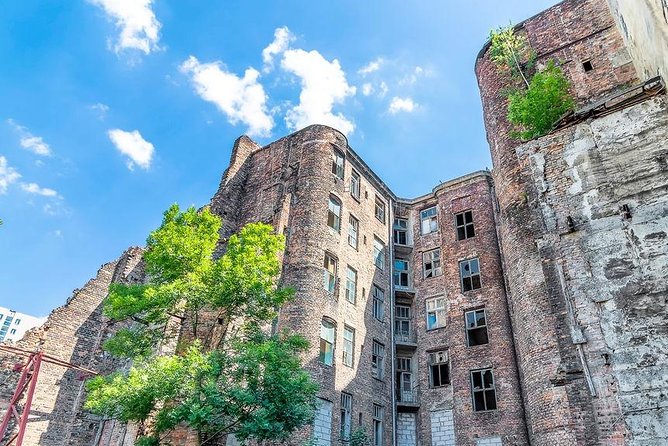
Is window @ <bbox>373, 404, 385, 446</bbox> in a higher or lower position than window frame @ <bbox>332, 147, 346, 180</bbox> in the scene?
lower

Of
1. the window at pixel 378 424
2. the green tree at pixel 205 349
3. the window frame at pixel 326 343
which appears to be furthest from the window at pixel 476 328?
the green tree at pixel 205 349

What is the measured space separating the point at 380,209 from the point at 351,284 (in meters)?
5.84

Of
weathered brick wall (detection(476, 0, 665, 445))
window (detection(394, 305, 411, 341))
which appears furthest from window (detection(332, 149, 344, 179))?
window (detection(394, 305, 411, 341))

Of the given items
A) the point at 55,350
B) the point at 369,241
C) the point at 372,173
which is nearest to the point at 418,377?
the point at 369,241

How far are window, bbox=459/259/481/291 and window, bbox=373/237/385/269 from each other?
3.85 meters

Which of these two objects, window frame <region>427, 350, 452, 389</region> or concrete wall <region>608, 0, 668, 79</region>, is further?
window frame <region>427, 350, 452, 389</region>

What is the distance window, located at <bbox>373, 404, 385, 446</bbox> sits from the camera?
728 inches

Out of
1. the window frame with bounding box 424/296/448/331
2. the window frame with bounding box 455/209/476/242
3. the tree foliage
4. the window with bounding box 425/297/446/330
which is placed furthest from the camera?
the window frame with bounding box 455/209/476/242

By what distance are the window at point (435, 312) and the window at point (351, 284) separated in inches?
160

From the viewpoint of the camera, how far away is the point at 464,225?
2245cm

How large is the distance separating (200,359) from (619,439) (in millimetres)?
9544

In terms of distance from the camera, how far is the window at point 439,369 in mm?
19688

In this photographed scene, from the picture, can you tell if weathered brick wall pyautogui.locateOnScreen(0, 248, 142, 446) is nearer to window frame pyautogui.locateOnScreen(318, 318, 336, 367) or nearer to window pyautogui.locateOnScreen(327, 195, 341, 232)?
window frame pyautogui.locateOnScreen(318, 318, 336, 367)

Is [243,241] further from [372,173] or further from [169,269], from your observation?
[372,173]
